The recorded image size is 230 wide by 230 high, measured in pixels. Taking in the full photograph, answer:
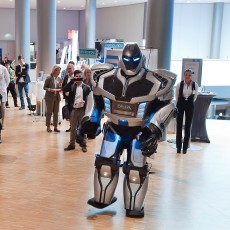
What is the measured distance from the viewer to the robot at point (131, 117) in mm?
4387

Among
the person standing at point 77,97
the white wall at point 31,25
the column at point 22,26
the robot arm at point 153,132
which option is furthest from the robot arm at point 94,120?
the white wall at point 31,25

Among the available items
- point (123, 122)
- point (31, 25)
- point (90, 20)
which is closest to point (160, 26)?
point (123, 122)

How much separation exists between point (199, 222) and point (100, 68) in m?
2.14

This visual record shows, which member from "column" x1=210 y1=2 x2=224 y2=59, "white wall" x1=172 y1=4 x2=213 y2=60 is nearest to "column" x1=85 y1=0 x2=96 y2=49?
"white wall" x1=172 y1=4 x2=213 y2=60

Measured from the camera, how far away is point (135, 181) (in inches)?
177

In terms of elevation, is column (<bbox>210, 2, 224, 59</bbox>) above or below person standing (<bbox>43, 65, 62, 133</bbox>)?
above

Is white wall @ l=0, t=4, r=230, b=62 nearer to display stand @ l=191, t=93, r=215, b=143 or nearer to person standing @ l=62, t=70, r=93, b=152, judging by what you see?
display stand @ l=191, t=93, r=215, b=143

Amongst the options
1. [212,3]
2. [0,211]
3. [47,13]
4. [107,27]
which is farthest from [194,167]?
[107,27]

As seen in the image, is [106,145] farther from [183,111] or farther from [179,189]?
[183,111]

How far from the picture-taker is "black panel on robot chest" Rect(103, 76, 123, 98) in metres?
4.46

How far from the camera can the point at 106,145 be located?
15.2 feet

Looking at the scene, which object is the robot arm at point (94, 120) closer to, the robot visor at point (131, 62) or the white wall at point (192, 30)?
the robot visor at point (131, 62)

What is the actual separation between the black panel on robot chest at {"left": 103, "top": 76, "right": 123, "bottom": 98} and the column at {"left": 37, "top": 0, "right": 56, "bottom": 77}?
765 centimetres

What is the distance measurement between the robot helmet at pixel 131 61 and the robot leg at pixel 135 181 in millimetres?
909
